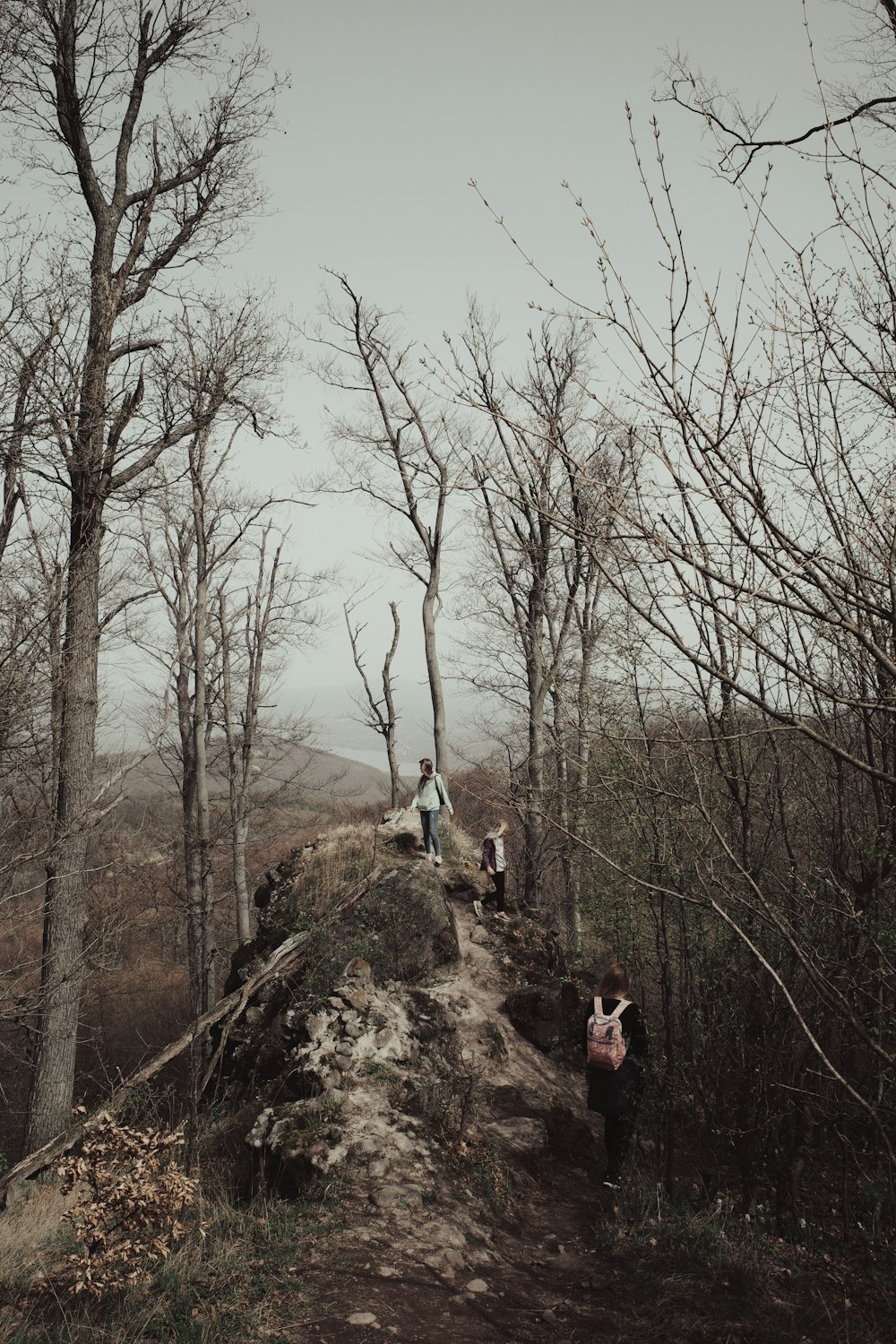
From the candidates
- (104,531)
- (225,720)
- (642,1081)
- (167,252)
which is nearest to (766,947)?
(642,1081)

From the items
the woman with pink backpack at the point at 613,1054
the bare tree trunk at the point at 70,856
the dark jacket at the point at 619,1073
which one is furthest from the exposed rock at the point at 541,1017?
the bare tree trunk at the point at 70,856

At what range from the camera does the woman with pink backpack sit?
6043mm

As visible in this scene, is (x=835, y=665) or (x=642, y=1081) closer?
(x=835, y=665)

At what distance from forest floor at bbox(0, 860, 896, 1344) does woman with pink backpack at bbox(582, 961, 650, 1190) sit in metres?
0.38

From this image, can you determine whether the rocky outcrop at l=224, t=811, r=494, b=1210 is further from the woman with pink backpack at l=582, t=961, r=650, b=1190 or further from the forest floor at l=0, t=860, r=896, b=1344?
the woman with pink backpack at l=582, t=961, r=650, b=1190

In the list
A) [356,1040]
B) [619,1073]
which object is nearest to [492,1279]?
[619,1073]

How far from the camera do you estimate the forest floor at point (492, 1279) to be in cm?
409

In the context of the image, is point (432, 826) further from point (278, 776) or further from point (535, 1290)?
point (278, 776)

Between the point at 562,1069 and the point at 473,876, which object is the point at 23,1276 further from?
the point at 473,876

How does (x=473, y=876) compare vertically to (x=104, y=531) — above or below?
below

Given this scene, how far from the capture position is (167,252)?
1012 centimetres

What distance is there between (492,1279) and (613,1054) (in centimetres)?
171

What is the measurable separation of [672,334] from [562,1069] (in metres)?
8.57

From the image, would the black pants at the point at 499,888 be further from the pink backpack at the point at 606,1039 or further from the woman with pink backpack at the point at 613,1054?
the pink backpack at the point at 606,1039
